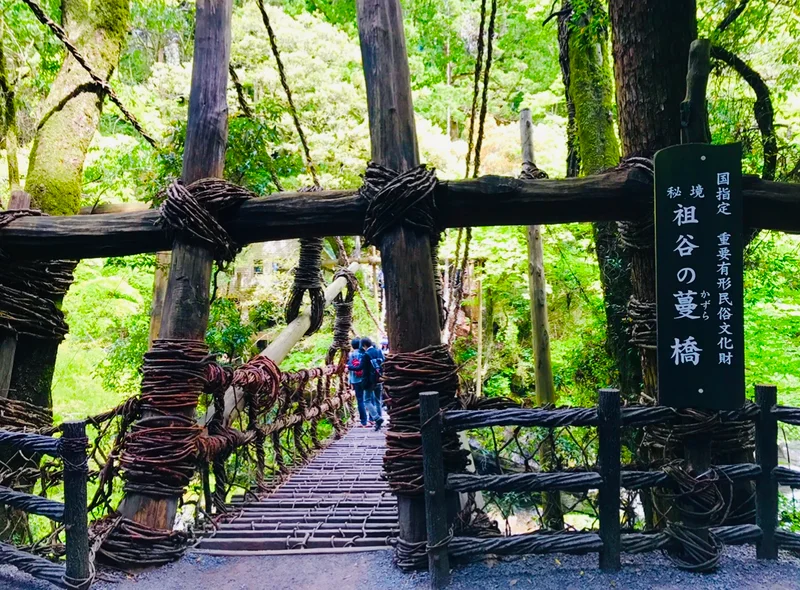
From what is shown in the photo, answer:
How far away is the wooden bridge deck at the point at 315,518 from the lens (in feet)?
7.72

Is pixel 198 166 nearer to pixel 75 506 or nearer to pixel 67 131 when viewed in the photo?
pixel 75 506

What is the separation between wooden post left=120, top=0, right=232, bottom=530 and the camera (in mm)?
2279

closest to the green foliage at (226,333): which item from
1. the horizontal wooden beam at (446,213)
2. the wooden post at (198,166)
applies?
the horizontal wooden beam at (446,213)

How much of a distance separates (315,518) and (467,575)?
111cm

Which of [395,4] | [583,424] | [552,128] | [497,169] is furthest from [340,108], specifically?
[583,424]

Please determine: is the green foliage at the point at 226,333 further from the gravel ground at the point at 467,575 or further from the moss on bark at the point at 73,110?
the gravel ground at the point at 467,575

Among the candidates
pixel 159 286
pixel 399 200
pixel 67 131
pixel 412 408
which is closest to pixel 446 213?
pixel 399 200

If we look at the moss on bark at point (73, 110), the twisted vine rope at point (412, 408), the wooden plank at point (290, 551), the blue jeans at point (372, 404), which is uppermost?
the moss on bark at point (73, 110)

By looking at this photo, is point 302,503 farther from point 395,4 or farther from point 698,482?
point 395,4

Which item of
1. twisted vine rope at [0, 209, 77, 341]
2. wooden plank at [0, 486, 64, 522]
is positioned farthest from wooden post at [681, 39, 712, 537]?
twisted vine rope at [0, 209, 77, 341]

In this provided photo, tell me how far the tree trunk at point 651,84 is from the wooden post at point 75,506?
2527 mm

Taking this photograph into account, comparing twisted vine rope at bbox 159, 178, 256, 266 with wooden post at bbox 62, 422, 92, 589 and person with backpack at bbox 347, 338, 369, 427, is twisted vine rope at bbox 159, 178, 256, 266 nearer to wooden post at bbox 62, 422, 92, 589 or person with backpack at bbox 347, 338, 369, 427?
wooden post at bbox 62, 422, 92, 589

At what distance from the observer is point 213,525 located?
267cm

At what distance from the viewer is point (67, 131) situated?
420cm
